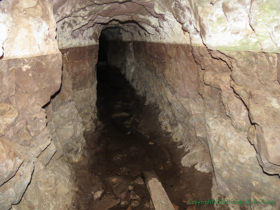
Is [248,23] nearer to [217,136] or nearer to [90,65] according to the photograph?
[217,136]

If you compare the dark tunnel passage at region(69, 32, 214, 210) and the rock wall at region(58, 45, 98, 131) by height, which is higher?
the rock wall at region(58, 45, 98, 131)

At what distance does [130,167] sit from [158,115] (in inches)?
88.6

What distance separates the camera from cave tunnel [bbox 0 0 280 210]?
2.21 metres

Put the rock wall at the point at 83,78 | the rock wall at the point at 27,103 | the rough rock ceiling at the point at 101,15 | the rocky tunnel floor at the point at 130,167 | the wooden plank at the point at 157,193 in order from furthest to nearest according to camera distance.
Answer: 1. the rock wall at the point at 83,78
2. the rough rock ceiling at the point at 101,15
3. the rocky tunnel floor at the point at 130,167
4. the wooden plank at the point at 157,193
5. the rock wall at the point at 27,103

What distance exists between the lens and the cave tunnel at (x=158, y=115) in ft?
7.24

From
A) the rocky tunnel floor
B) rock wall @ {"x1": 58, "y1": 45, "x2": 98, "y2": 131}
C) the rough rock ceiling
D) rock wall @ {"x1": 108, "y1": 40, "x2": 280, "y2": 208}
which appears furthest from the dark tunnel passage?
the rough rock ceiling

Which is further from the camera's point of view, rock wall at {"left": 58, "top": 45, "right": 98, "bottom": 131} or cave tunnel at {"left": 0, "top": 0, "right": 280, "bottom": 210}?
rock wall at {"left": 58, "top": 45, "right": 98, "bottom": 131}

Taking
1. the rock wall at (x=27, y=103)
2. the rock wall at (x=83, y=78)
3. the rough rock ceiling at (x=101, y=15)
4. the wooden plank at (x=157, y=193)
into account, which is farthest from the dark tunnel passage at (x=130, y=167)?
the rough rock ceiling at (x=101, y=15)

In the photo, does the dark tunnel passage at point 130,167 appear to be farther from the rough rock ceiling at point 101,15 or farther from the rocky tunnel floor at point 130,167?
the rough rock ceiling at point 101,15

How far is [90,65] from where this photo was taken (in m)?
5.72

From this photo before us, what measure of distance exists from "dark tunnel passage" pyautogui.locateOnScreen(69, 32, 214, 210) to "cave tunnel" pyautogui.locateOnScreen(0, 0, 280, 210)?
0.9 inches

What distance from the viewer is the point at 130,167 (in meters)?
4.34

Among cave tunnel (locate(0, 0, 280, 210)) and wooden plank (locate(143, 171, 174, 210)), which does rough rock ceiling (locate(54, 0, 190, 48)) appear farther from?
wooden plank (locate(143, 171, 174, 210))

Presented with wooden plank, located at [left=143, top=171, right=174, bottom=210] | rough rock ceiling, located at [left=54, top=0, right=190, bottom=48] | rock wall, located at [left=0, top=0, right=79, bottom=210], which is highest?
rough rock ceiling, located at [left=54, top=0, right=190, bottom=48]
